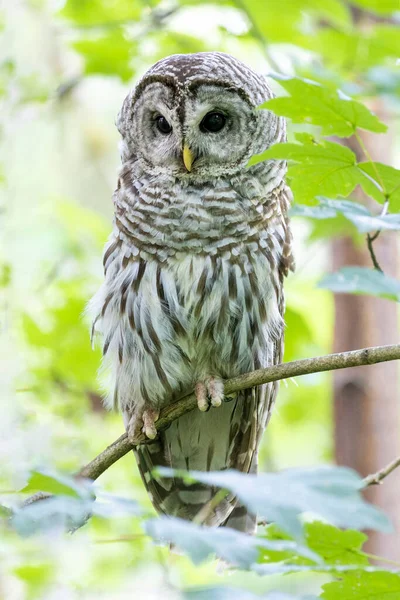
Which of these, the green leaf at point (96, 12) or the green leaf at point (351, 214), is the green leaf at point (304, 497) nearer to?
the green leaf at point (351, 214)

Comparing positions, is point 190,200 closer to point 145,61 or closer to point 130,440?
point 130,440

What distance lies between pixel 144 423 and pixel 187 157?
100 cm

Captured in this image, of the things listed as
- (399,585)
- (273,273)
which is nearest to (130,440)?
(273,273)

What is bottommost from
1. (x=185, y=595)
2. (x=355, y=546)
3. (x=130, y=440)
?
(x=185, y=595)

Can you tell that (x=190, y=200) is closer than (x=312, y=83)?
No

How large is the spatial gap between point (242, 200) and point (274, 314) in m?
0.45

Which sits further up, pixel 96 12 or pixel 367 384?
pixel 96 12

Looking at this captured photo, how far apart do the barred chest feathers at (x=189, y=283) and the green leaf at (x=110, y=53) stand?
104cm

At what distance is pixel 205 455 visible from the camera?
355 cm

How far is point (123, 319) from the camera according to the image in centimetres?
313

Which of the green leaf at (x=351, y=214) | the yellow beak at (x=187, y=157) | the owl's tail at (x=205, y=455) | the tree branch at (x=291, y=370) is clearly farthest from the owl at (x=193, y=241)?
the green leaf at (x=351, y=214)

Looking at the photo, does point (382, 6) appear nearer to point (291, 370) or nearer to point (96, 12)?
point (96, 12)

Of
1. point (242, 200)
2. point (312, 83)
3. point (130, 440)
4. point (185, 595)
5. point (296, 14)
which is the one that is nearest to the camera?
point (185, 595)

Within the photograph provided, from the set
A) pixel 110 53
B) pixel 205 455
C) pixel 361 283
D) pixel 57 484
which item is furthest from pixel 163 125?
pixel 57 484
